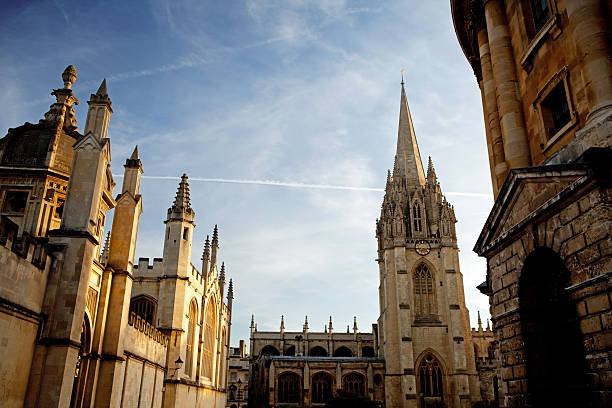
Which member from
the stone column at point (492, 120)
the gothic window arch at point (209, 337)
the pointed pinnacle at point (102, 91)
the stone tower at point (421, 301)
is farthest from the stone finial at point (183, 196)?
the stone tower at point (421, 301)

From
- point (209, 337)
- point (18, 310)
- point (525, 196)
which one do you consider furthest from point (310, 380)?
point (525, 196)

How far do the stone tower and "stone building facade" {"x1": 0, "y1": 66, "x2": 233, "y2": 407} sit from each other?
89.8 feet

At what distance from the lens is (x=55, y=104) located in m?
16.5

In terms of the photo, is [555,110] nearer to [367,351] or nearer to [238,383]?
[367,351]

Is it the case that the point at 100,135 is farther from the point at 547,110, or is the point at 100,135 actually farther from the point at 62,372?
→ the point at 547,110

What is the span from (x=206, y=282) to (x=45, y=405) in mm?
20927

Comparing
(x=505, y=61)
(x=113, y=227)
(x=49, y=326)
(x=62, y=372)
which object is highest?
(x=505, y=61)

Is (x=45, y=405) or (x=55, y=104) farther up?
(x=55, y=104)

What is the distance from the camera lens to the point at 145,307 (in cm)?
2627

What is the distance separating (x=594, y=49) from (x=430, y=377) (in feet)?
142

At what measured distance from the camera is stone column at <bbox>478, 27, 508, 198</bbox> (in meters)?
12.5

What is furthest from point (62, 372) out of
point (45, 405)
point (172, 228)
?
point (172, 228)

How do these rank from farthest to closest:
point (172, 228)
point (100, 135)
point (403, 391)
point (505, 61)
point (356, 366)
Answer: point (356, 366) < point (403, 391) < point (172, 228) < point (100, 135) < point (505, 61)

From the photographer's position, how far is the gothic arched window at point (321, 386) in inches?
2009
